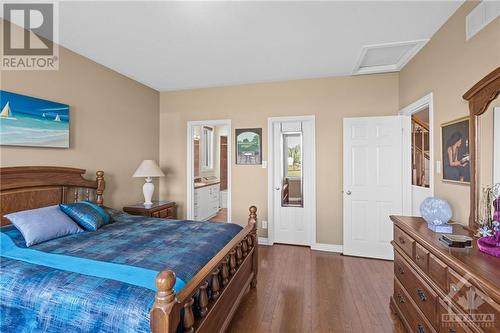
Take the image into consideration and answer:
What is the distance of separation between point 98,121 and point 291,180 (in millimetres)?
2964

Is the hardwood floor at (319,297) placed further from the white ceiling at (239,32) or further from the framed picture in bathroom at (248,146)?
the white ceiling at (239,32)

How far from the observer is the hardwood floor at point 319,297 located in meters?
1.97

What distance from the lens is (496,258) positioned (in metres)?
1.21

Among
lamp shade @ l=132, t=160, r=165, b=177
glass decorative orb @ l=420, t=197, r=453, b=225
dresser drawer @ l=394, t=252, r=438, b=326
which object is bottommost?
dresser drawer @ l=394, t=252, r=438, b=326

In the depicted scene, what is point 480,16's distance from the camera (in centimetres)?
174

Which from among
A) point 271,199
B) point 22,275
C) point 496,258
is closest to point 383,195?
point 271,199

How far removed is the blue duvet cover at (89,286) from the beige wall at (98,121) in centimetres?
110

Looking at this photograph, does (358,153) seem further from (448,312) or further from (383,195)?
(448,312)

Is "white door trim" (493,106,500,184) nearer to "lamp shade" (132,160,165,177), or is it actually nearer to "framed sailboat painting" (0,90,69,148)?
"lamp shade" (132,160,165,177)

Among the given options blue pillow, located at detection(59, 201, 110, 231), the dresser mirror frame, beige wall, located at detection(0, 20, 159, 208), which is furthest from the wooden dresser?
beige wall, located at detection(0, 20, 159, 208)

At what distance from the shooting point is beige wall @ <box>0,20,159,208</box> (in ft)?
7.95

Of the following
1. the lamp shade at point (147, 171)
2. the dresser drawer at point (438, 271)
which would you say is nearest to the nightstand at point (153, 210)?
the lamp shade at point (147, 171)

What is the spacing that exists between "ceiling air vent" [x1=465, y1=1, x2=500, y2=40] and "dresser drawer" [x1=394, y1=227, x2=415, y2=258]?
5.37 feet

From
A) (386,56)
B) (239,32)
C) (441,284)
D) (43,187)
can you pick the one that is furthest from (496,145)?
(43,187)
